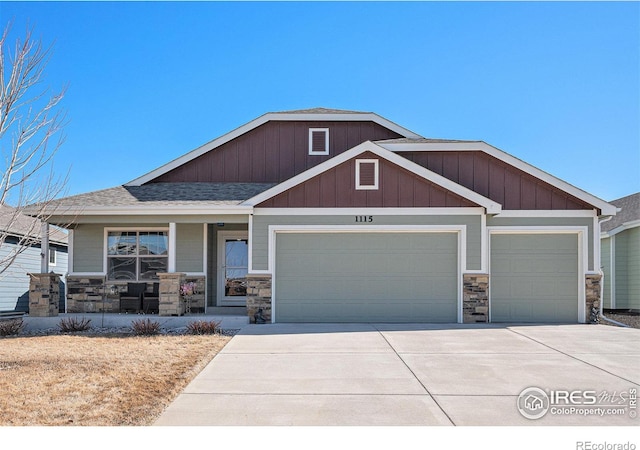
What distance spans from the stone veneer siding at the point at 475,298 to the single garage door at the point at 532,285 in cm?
58

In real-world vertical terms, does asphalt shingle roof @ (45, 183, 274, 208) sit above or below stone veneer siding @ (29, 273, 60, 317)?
above

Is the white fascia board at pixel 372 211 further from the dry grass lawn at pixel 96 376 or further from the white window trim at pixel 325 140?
the white window trim at pixel 325 140

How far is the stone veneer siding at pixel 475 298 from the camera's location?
1188cm

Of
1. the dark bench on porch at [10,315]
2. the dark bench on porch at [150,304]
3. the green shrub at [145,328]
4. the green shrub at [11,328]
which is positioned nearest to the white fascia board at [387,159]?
the green shrub at [145,328]

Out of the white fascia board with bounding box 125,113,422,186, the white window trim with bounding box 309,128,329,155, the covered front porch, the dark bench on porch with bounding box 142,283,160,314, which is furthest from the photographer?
the white window trim with bounding box 309,128,329,155

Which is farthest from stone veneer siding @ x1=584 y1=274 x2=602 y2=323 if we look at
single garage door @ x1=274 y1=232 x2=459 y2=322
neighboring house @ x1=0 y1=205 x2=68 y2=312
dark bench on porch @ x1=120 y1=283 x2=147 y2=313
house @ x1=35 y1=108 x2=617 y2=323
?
neighboring house @ x1=0 y1=205 x2=68 y2=312

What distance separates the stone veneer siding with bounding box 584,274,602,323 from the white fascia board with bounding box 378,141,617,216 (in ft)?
5.36

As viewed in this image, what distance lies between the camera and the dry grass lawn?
16.8 ft

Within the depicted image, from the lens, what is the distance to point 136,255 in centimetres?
1347

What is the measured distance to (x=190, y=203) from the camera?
1228 cm

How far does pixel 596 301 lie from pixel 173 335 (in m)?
10.1

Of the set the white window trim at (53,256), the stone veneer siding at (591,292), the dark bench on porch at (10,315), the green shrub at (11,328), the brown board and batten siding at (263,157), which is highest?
the brown board and batten siding at (263,157)

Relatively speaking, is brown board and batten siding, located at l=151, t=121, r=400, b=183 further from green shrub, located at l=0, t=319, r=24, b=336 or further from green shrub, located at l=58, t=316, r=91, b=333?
green shrub, located at l=0, t=319, r=24, b=336

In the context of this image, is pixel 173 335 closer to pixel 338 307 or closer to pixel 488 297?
pixel 338 307
